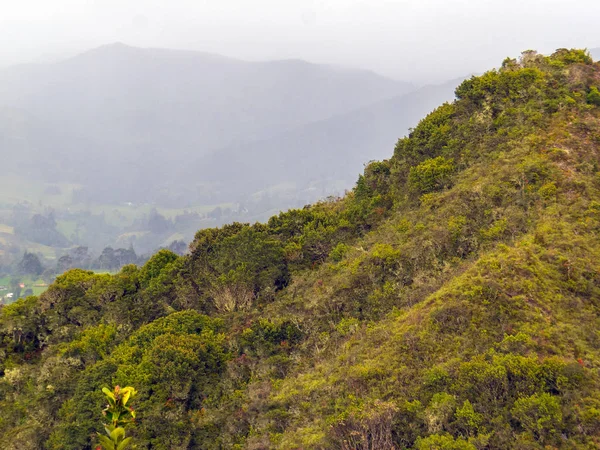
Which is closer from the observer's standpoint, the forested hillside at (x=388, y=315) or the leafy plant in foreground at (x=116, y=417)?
the leafy plant in foreground at (x=116, y=417)

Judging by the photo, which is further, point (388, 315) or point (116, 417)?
point (388, 315)

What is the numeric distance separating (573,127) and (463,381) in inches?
899

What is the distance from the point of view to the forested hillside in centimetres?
1714

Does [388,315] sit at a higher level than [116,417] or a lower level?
lower

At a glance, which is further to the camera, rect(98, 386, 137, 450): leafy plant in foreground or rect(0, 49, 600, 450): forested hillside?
rect(0, 49, 600, 450): forested hillside

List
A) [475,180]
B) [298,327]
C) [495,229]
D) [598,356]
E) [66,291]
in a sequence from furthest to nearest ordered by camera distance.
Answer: [66,291] < [475,180] < [298,327] < [495,229] < [598,356]

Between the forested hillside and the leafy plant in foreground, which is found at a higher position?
the leafy plant in foreground

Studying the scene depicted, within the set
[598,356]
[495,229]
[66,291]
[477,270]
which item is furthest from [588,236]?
[66,291]

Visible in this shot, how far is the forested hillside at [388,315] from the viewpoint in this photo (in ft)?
56.2

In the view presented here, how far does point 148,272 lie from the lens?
40406mm

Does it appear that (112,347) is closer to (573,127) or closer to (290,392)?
(290,392)

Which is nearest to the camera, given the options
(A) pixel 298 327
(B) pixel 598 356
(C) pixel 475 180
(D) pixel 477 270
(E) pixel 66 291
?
(B) pixel 598 356

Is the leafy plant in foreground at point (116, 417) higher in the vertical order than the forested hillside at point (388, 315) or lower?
higher

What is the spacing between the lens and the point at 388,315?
84.6ft
